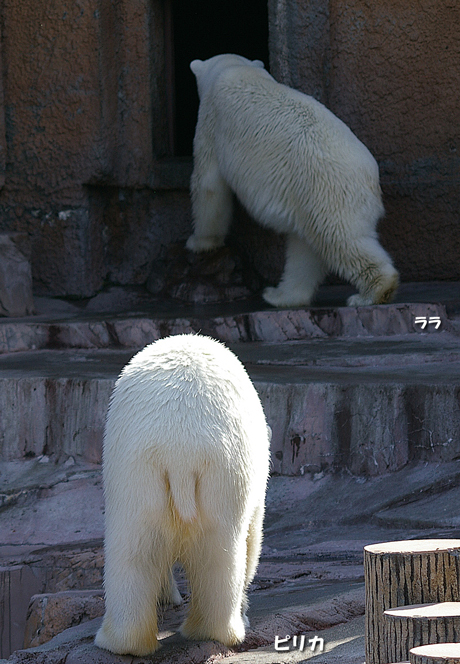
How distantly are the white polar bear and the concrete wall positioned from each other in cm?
482

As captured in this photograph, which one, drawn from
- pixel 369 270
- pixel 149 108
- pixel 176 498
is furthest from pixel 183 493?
pixel 149 108

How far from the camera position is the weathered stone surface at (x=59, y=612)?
2.99 metres

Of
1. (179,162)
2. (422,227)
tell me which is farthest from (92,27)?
(422,227)

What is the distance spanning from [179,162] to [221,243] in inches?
33.2

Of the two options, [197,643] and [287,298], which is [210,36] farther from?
[197,643]

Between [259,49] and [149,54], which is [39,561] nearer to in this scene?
[149,54]

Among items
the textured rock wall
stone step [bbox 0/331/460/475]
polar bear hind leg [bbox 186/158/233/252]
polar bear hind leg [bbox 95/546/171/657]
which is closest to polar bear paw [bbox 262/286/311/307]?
stone step [bbox 0/331/460/475]

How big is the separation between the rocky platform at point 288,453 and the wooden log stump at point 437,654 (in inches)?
27.1

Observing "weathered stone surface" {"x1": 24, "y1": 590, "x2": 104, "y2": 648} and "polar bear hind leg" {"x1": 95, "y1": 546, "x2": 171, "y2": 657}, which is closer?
"polar bear hind leg" {"x1": 95, "y1": 546, "x2": 171, "y2": 657}

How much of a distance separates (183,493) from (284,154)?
3.85 meters

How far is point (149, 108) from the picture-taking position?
7402mm

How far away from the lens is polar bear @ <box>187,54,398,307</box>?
5.80m

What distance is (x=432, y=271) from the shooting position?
23.6ft

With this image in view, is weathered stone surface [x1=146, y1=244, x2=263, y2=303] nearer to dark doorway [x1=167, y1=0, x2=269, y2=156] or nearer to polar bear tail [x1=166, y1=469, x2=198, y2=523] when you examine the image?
dark doorway [x1=167, y1=0, x2=269, y2=156]
